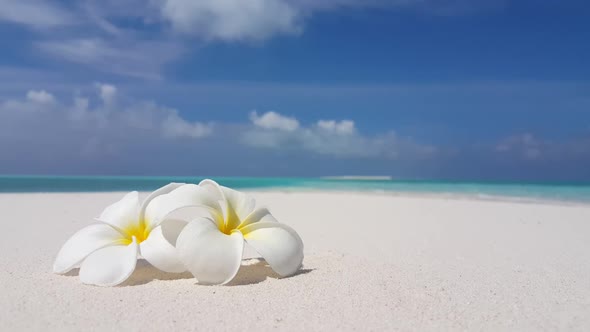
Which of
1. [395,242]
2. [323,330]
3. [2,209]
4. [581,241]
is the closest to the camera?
[323,330]

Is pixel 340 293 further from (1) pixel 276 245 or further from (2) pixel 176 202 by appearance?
(2) pixel 176 202

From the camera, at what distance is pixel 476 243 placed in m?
6.67

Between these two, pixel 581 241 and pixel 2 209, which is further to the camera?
pixel 2 209

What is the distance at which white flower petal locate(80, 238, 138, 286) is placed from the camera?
11.8 ft

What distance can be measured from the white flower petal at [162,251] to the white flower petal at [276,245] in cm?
55

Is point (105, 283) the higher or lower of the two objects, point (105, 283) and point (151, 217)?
the lower


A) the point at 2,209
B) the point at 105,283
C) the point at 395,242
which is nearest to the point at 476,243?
the point at 395,242

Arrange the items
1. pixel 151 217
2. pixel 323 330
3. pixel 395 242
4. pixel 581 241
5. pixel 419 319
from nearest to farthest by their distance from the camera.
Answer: pixel 323 330 < pixel 419 319 < pixel 151 217 < pixel 395 242 < pixel 581 241

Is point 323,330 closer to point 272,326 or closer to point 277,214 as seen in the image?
point 272,326

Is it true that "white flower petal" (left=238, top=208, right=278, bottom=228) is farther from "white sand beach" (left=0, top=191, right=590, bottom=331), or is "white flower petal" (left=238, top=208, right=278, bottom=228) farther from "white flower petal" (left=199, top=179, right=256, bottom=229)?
"white sand beach" (left=0, top=191, right=590, bottom=331)

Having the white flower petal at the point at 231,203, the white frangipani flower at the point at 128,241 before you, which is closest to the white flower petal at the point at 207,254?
the white frangipani flower at the point at 128,241

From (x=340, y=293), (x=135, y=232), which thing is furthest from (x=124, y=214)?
(x=340, y=293)

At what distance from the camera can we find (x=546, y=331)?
2.87 meters

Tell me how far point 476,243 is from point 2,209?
9.79 meters
